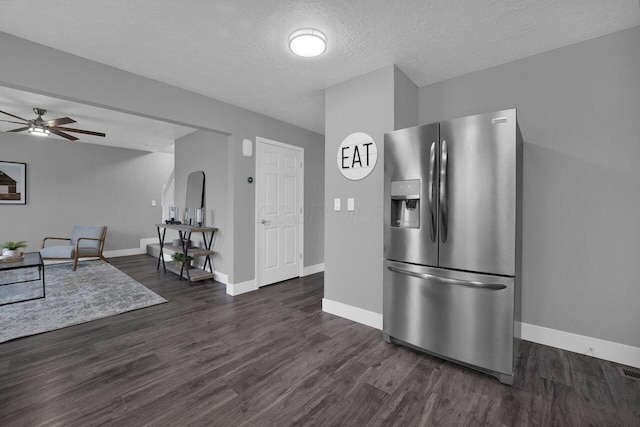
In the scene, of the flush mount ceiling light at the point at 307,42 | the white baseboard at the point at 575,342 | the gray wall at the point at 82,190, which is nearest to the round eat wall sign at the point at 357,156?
the flush mount ceiling light at the point at 307,42

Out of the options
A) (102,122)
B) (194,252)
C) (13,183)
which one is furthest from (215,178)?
(13,183)

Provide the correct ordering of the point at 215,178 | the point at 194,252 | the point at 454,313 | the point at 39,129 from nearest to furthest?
the point at 454,313, the point at 39,129, the point at 194,252, the point at 215,178

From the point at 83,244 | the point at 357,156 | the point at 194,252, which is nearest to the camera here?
the point at 357,156

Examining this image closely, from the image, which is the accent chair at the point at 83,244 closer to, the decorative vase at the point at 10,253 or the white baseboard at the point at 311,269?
the decorative vase at the point at 10,253

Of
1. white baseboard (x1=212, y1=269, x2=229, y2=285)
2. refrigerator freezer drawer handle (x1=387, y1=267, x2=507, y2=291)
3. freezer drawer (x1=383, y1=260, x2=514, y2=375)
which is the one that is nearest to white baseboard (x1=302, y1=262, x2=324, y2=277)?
white baseboard (x1=212, y1=269, x2=229, y2=285)

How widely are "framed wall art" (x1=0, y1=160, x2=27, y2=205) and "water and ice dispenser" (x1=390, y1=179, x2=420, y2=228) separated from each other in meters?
7.04

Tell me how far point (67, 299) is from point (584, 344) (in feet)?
17.9

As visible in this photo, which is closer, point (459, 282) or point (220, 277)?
point (459, 282)

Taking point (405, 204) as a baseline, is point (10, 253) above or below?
below

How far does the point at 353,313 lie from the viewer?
286cm

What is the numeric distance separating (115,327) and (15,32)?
8.61 ft

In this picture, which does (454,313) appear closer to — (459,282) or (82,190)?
(459,282)

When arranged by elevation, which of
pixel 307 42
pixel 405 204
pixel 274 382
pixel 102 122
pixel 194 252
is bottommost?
pixel 274 382

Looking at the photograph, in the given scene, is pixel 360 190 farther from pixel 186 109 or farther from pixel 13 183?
pixel 13 183
